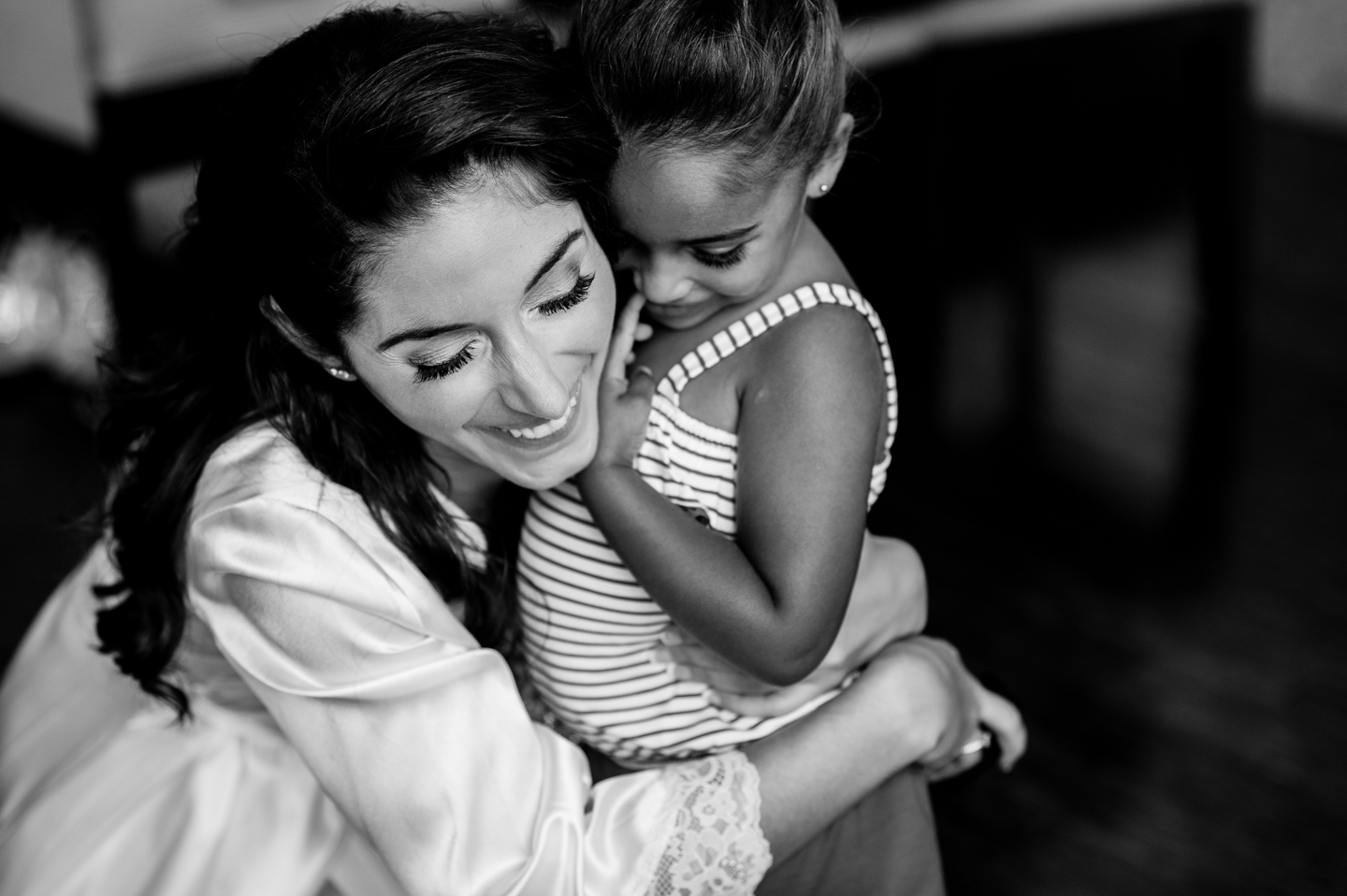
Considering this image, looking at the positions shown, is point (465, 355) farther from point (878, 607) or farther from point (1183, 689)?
point (1183, 689)

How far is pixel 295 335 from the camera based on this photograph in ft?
3.66

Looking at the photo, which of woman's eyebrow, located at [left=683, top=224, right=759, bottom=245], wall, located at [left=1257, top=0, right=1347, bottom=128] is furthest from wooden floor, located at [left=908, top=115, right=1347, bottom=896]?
wall, located at [left=1257, top=0, right=1347, bottom=128]

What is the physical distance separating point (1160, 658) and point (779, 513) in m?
1.42

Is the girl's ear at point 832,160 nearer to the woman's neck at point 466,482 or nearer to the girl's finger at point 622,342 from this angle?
the girl's finger at point 622,342

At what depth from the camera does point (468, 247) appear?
3.30 ft

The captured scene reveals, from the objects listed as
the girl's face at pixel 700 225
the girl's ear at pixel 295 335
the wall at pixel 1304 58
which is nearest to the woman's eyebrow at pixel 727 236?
the girl's face at pixel 700 225

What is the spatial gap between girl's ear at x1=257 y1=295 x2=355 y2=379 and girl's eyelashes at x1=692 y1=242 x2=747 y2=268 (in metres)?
0.29

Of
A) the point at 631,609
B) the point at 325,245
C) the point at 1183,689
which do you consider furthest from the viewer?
the point at 1183,689

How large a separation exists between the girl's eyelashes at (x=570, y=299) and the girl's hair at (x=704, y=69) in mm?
113

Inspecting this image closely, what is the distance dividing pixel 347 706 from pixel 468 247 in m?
0.36

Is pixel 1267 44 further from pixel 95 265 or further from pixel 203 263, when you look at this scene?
pixel 203 263

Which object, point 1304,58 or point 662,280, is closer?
point 662,280

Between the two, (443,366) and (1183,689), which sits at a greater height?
(443,366)

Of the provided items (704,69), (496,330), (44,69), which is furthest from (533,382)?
(44,69)
